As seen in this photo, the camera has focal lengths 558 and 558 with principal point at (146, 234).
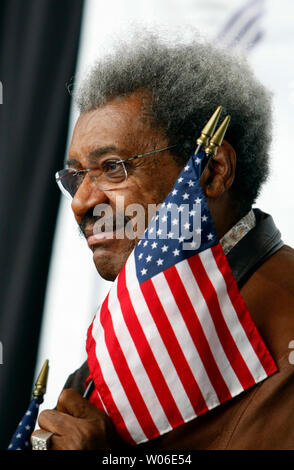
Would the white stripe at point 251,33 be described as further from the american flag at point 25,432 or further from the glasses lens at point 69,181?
the american flag at point 25,432

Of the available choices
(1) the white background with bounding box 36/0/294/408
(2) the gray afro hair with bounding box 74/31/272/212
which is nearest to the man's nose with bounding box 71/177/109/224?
(2) the gray afro hair with bounding box 74/31/272/212

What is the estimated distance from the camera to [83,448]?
1122 mm

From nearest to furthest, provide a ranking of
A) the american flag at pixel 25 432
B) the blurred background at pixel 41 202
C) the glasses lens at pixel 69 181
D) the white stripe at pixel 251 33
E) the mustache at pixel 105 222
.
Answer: the american flag at pixel 25 432
the mustache at pixel 105 222
the glasses lens at pixel 69 181
the white stripe at pixel 251 33
the blurred background at pixel 41 202

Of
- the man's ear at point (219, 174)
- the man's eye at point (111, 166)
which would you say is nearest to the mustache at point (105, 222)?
the man's eye at point (111, 166)

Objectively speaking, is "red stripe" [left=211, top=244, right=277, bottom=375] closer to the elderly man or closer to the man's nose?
the elderly man

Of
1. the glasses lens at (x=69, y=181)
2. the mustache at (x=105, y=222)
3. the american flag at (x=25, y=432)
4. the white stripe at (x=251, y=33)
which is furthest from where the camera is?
the white stripe at (x=251, y=33)

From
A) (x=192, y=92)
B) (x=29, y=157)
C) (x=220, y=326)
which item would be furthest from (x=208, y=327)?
(x=29, y=157)

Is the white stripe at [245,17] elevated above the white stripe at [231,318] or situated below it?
above

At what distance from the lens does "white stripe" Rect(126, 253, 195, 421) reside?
115 cm

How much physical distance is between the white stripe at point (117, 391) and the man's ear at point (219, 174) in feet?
1.47

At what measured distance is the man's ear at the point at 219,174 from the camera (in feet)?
4.63

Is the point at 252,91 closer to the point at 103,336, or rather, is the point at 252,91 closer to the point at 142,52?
the point at 142,52

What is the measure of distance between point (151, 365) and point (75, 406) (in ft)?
0.62

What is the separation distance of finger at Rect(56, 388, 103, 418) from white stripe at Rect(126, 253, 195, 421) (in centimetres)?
17
